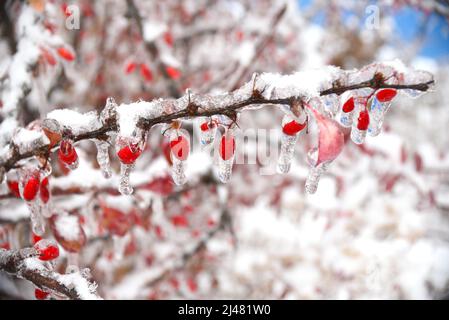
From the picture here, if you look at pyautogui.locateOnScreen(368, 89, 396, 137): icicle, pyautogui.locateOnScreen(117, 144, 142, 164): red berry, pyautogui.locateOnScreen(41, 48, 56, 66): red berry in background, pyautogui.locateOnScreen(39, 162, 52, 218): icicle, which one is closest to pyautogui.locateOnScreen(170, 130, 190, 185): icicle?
pyautogui.locateOnScreen(117, 144, 142, 164): red berry

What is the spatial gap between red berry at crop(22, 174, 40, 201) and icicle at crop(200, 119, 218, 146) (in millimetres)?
486

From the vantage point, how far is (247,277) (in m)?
3.06

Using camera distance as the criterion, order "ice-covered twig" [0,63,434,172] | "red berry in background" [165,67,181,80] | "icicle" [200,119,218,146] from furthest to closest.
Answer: "red berry in background" [165,67,181,80], "icicle" [200,119,218,146], "ice-covered twig" [0,63,434,172]

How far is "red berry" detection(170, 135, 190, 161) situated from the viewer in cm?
89

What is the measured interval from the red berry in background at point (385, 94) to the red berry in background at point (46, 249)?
0.93 meters

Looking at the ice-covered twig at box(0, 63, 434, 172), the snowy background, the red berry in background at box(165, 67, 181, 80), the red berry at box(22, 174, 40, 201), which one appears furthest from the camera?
the red berry in background at box(165, 67, 181, 80)

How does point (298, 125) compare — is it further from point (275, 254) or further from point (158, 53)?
point (275, 254)

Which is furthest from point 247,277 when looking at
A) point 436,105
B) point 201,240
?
point 436,105

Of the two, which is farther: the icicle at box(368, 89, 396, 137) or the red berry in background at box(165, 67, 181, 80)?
the red berry in background at box(165, 67, 181, 80)

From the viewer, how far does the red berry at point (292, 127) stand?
2.59 ft

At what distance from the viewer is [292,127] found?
2.63ft

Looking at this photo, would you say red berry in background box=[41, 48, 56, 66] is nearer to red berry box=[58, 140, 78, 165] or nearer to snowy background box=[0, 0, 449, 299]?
snowy background box=[0, 0, 449, 299]

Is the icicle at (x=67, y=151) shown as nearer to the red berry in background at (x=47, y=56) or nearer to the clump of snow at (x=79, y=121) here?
the clump of snow at (x=79, y=121)

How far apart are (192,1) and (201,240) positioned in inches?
123
